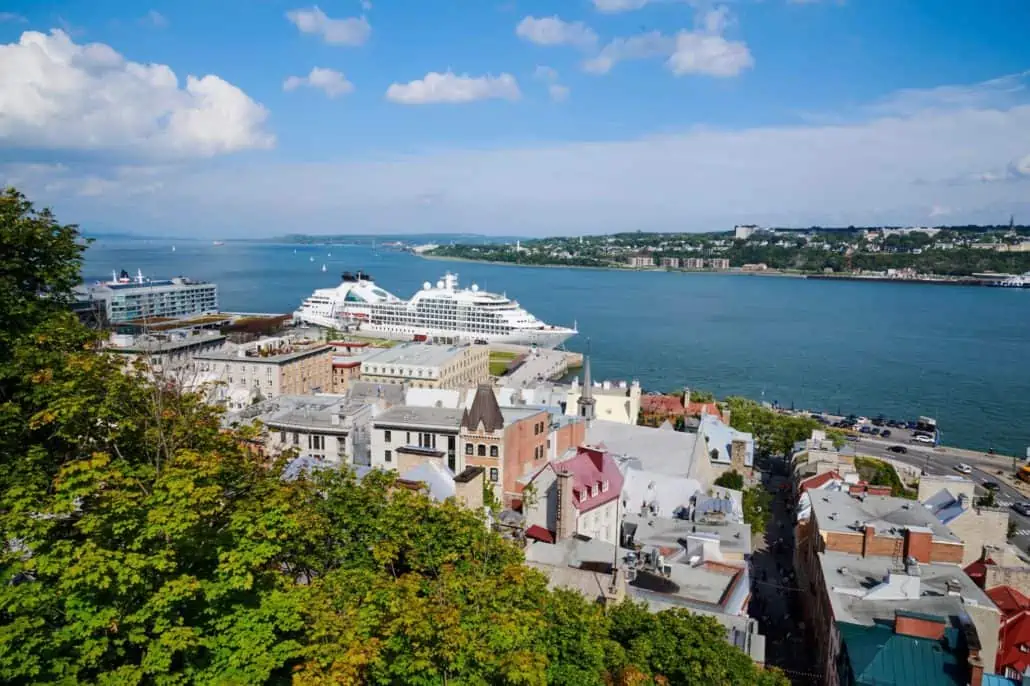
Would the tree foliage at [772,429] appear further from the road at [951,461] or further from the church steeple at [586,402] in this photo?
the church steeple at [586,402]

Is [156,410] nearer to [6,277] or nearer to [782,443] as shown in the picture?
[6,277]

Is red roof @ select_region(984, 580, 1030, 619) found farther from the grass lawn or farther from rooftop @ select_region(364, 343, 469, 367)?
the grass lawn

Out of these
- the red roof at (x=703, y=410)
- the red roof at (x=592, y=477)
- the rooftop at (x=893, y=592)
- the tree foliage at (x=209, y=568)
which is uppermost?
the tree foliage at (x=209, y=568)

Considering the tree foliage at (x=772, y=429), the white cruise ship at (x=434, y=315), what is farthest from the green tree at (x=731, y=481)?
the white cruise ship at (x=434, y=315)

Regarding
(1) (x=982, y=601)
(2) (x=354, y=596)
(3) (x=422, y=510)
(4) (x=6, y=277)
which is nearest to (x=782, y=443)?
(1) (x=982, y=601)

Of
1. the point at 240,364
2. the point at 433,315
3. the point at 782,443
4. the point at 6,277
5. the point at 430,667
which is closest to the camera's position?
the point at 430,667

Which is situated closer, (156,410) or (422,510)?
(156,410)
